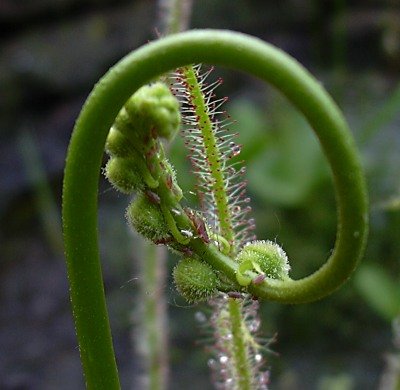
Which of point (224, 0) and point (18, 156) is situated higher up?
point (224, 0)

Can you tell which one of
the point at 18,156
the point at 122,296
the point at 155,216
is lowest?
the point at 155,216

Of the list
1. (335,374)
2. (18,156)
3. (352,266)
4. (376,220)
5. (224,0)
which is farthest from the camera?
(224,0)

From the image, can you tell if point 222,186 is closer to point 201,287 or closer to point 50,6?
point 201,287

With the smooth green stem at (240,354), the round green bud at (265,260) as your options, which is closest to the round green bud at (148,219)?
the round green bud at (265,260)

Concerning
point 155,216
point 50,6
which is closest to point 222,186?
point 155,216

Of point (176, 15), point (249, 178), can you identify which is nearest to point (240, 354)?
point (176, 15)

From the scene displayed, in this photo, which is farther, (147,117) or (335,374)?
(335,374)

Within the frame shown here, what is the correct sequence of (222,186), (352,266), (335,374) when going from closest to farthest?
(352,266)
(222,186)
(335,374)

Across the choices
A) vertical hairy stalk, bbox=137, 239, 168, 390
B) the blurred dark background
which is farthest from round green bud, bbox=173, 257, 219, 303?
the blurred dark background
